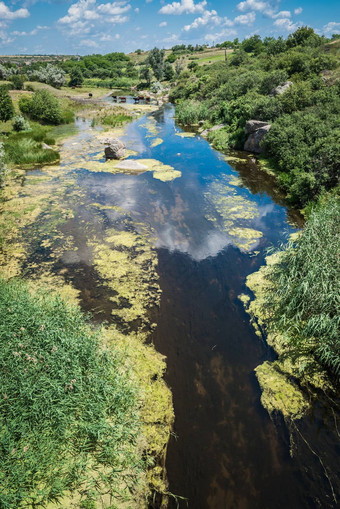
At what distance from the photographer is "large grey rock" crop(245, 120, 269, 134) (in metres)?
24.7

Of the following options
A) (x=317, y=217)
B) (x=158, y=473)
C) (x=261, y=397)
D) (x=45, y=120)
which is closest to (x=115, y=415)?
(x=158, y=473)

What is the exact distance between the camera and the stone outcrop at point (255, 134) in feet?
78.6

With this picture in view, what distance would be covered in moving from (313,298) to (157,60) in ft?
336

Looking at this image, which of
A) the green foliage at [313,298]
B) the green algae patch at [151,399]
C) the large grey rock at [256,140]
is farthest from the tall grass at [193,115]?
the green algae patch at [151,399]

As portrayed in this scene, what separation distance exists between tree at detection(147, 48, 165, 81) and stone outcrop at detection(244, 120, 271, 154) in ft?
257

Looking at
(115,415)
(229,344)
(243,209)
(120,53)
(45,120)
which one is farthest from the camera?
(120,53)

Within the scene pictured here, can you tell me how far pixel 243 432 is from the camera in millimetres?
6145

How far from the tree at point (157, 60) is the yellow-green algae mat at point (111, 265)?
86088mm

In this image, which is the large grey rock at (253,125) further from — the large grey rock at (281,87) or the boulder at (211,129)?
the large grey rock at (281,87)

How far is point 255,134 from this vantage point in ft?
81.4

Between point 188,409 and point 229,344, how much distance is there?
2428 millimetres

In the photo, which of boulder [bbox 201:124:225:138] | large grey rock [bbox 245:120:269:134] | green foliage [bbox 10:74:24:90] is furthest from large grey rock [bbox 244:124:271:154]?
green foliage [bbox 10:74:24:90]

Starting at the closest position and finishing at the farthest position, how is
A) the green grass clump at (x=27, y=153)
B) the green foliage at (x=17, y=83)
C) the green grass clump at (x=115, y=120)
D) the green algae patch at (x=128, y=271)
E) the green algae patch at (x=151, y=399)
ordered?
1. the green algae patch at (x=151, y=399)
2. the green algae patch at (x=128, y=271)
3. the green grass clump at (x=27, y=153)
4. the green grass clump at (x=115, y=120)
5. the green foliage at (x=17, y=83)

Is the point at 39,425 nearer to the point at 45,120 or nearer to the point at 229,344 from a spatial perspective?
the point at 229,344
